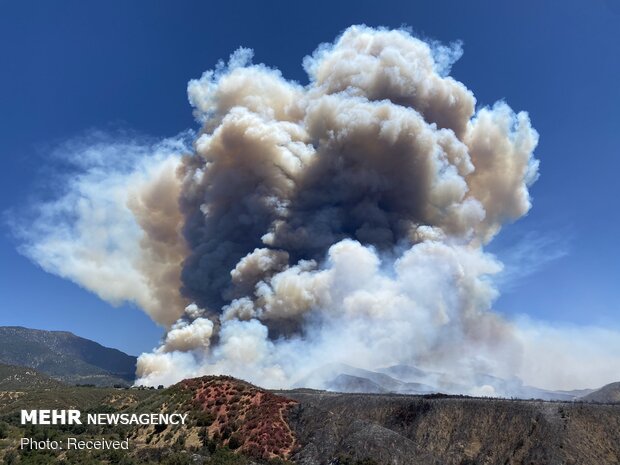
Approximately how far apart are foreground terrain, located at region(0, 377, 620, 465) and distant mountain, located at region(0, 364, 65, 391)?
373 ft

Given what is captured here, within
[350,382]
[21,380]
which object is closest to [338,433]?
[350,382]

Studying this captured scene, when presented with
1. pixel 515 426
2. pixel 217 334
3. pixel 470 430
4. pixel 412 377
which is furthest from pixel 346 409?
pixel 412 377

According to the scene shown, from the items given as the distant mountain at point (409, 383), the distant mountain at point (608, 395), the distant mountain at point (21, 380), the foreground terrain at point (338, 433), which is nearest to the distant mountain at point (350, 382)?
the distant mountain at point (409, 383)

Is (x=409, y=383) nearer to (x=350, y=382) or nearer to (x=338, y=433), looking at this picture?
(x=350, y=382)

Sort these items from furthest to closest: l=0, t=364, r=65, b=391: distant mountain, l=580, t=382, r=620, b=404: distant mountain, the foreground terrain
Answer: l=0, t=364, r=65, b=391: distant mountain
l=580, t=382, r=620, b=404: distant mountain
the foreground terrain

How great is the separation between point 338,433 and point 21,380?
15146cm

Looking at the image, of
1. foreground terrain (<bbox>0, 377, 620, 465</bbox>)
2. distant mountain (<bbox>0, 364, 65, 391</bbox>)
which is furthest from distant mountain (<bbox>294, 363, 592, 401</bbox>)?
distant mountain (<bbox>0, 364, 65, 391</bbox>)

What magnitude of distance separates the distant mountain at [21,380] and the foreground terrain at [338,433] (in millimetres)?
113636

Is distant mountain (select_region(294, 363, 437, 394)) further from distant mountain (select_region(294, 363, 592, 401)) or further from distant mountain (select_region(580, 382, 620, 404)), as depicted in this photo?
distant mountain (select_region(580, 382, 620, 404))

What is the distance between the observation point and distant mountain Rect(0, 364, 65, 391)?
151500 millimetres

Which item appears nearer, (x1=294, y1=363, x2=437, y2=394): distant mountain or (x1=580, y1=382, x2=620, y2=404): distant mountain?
(x1=580, y1=382, x2=620, y2=404): distant mountain

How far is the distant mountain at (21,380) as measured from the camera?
15150 cm

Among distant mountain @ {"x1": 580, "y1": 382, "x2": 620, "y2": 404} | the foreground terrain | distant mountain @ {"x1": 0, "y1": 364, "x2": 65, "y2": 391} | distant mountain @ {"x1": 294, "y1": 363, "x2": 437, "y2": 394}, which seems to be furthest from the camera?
distant mountain @ {"x1": 0, "y1": 364, "x2": 65, "y2": 391}

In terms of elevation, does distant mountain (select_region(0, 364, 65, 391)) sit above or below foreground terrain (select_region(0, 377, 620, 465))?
above
